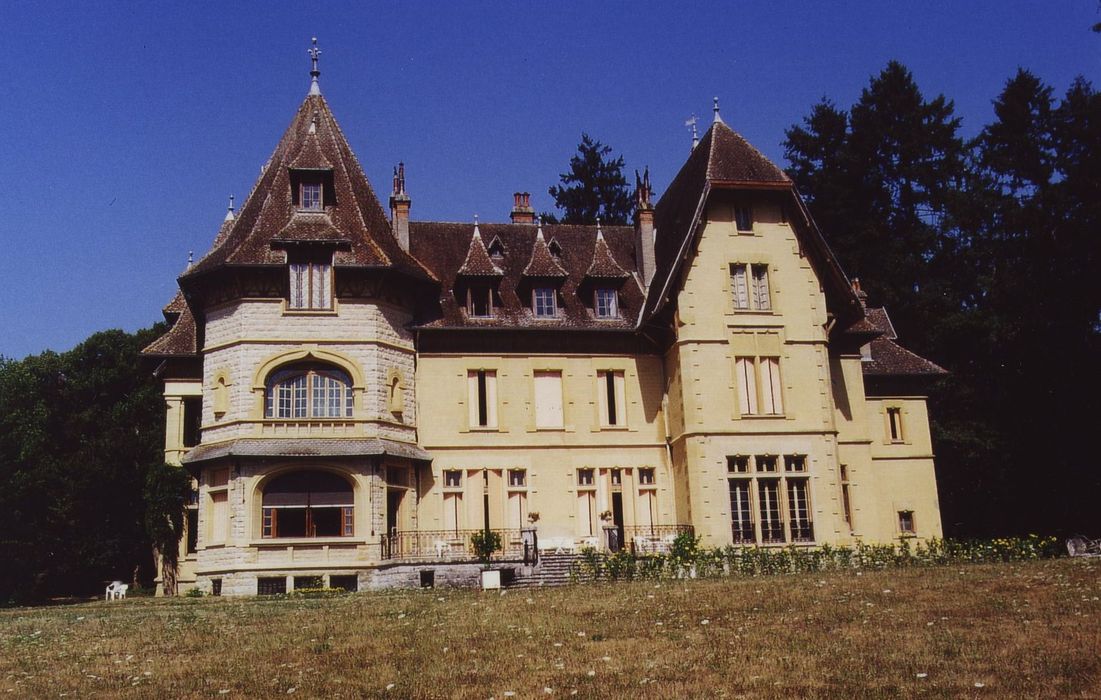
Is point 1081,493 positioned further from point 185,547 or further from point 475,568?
point 185,547

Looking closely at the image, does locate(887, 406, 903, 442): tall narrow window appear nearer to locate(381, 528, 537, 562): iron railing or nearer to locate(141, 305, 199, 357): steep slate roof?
locate(381, 528, 537, 562): iron railing

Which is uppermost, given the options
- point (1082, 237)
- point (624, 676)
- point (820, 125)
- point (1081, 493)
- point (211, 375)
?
point (820, 125)

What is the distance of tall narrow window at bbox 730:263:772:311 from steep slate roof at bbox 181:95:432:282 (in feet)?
30.1

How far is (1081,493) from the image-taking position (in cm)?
3809

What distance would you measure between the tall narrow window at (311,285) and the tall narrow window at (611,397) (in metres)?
8.62

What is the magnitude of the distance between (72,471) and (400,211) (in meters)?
21.6

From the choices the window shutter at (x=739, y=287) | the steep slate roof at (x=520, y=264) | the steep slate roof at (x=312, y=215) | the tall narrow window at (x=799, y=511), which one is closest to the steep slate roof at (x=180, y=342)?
the steep slate roof at (x=312, y=215)

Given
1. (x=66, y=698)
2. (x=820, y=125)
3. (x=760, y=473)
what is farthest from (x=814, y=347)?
(x=820, y=125)

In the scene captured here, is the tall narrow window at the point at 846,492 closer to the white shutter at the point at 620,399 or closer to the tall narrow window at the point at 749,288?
the tall narrow window at the point at 749,288

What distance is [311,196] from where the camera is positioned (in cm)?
3092

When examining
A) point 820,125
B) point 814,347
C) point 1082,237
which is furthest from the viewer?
point 820,125

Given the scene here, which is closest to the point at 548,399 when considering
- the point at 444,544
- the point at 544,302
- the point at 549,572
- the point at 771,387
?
the point at 544,302

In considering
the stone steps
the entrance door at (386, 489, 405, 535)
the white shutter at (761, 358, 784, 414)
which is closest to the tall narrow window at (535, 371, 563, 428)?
the entrance door at (386, 489, 405, 535)

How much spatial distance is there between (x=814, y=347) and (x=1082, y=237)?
471 inches
